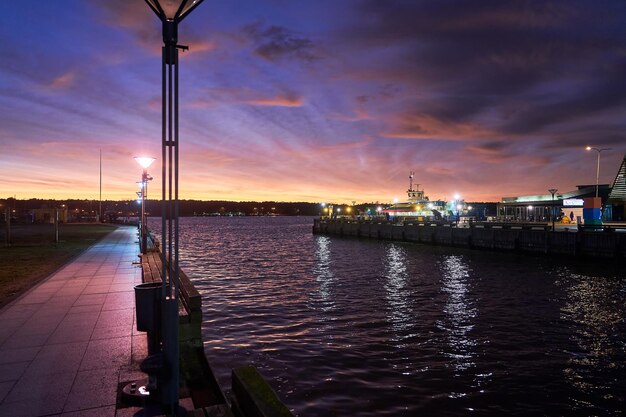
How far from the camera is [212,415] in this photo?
4852 mm

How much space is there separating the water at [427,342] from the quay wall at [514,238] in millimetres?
7221

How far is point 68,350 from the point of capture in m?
7.22

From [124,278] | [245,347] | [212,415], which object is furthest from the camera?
[124,278]

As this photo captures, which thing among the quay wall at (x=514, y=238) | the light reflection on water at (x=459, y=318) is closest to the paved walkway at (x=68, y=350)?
the light reflection on water at (x=459, y=318)

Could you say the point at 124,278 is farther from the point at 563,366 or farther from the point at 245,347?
the point at 563,366

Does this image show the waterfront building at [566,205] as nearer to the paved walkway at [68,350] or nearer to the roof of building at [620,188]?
the roof of building at [620,188]

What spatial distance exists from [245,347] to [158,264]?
513cm

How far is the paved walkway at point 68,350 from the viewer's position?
17.6 feet

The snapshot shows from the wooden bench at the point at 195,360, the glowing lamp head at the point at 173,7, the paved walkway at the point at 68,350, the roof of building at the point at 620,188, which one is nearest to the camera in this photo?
the glowing lamp head at the point at 173,7

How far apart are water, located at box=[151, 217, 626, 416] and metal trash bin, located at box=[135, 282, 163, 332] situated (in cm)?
343

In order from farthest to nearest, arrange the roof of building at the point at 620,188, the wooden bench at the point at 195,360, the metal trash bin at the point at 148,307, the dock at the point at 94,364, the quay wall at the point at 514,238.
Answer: the roof of building at the point at 620,188 → the quay wall at the point at 514,238 → the wooden bench at the point at 195,360 → the metal trash bin at the point at 148,307 → the dock at the point at 94,364

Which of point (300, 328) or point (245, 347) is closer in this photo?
point (245, 347)

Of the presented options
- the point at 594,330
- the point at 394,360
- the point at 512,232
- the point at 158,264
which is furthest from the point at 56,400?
the point at 512,232

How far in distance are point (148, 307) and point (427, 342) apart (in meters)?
8.42
